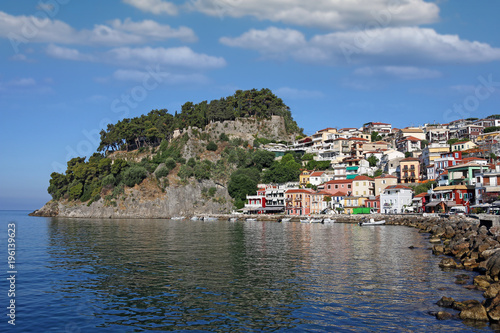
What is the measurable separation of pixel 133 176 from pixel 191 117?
30114 mm

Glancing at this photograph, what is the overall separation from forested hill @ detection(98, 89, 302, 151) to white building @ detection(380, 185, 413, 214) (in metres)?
61.6

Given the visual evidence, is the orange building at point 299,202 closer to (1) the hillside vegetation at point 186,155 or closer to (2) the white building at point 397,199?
(1) the hillside vegetation at point 186,155

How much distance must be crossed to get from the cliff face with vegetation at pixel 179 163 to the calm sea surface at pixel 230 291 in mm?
73000

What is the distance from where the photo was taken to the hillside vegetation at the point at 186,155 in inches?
4343

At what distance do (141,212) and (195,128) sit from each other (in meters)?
32.5

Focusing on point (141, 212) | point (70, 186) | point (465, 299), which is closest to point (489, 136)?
point (141, 212)

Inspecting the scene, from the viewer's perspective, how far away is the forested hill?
130 metres

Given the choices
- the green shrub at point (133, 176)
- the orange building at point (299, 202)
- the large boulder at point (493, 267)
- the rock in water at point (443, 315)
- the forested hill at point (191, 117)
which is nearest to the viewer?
the rock in water at point (443, 315)

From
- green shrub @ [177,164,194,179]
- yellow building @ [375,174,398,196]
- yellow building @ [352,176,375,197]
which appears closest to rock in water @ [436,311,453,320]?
yellow building @ [375,174,398,196]

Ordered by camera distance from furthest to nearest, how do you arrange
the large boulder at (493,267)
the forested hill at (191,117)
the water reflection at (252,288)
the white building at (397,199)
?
the forested hill at (191,117) < the white building at (397,199) < the large boulder at (493,267) < the water reflection at (252,288)

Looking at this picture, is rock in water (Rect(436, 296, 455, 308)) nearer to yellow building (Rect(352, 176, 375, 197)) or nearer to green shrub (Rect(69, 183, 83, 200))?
yellow building (Rect(352, 176, 375, 197))

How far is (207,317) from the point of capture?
1633cm

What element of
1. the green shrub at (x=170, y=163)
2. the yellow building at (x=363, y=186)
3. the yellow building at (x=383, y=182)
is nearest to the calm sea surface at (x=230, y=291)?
the yellow building at (x=383, y=182)

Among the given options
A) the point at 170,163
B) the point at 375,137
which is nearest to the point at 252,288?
the point at 170,163
